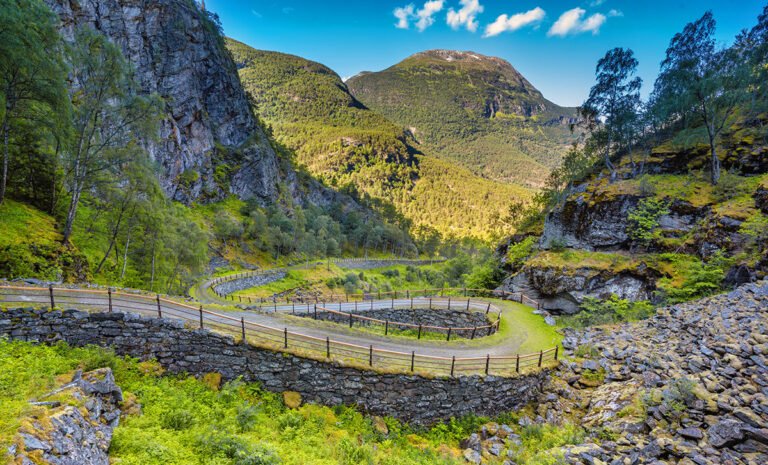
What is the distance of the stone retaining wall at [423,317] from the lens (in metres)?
23.1

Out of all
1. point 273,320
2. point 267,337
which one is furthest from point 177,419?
point 273,320

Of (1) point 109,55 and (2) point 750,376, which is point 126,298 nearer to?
(1) point 109,55

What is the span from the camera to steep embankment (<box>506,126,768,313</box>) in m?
18.0

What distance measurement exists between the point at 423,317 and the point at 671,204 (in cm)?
2102

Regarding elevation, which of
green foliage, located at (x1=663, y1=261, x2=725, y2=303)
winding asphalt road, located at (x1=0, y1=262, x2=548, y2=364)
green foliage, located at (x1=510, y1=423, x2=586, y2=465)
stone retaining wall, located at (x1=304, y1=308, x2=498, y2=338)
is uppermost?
green foliage, located at (x1=663, y1=261, x2=725, y2=303)

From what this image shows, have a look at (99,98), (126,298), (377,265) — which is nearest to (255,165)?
(377,265)

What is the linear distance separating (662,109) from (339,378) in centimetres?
3626

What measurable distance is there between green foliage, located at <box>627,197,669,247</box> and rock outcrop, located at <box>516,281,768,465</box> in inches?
302

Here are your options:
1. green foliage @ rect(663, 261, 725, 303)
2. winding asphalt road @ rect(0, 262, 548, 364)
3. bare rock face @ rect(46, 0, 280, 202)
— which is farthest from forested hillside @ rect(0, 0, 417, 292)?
green foliage @ rect(663, 261, 725, 303)

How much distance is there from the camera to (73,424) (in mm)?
5961

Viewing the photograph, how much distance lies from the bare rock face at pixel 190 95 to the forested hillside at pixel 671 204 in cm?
5649

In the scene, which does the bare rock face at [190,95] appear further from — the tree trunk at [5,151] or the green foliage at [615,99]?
the green foliage at [615,99]

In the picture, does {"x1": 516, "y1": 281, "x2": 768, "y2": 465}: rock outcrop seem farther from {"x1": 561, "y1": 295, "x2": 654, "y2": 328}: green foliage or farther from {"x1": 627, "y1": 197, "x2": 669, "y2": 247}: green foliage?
{"x1": 627, "y1": 197, "x2": 669, "y2": 247}: green foliage

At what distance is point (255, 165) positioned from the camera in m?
82.4
